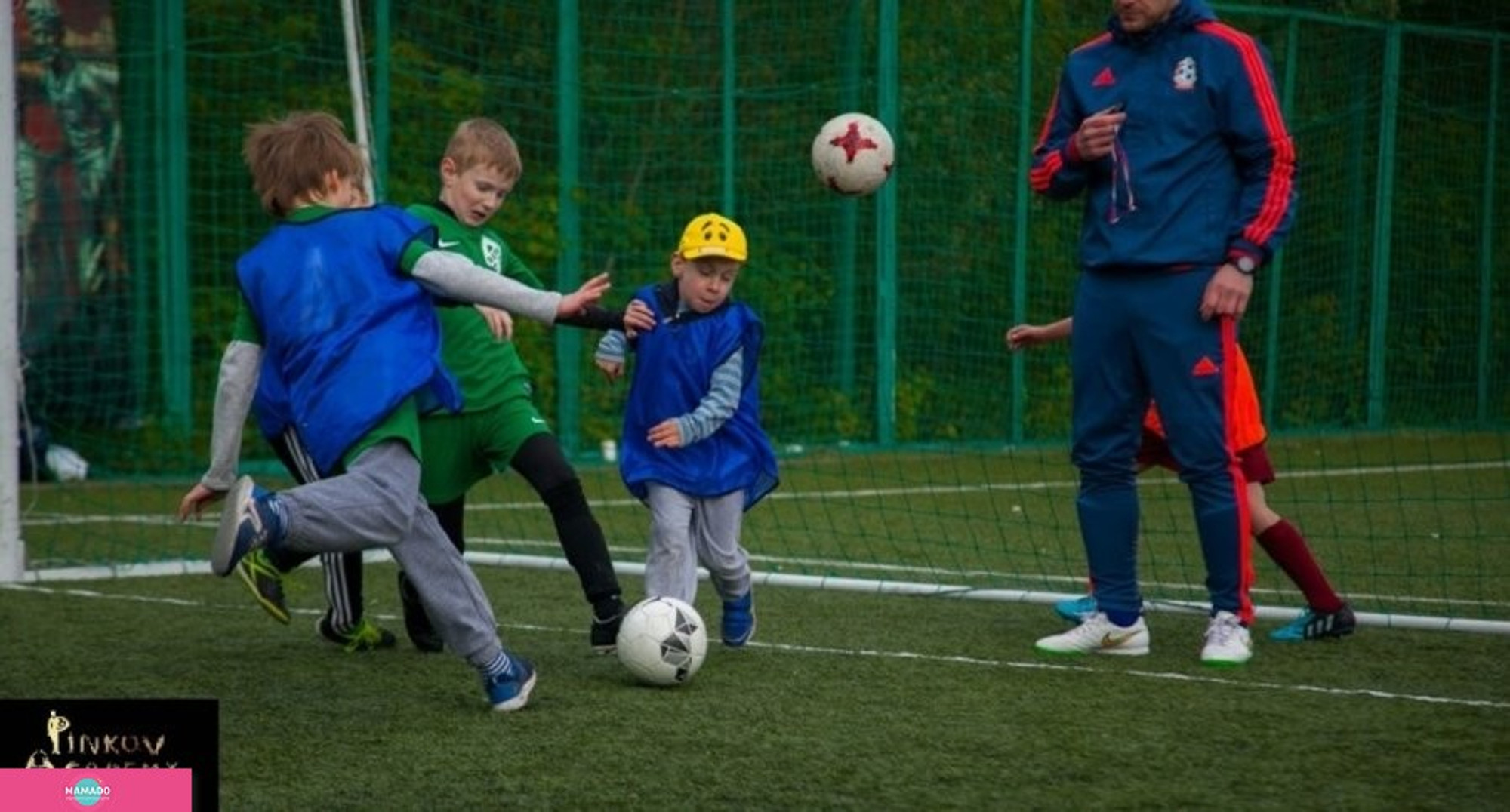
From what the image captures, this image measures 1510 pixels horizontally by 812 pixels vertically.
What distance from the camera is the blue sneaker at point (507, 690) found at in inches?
223

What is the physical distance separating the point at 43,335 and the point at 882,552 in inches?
235

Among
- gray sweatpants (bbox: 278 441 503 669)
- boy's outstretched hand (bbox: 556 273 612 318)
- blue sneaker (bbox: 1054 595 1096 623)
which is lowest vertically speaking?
blue sneaker (bbox: 1054 595 1096 623)

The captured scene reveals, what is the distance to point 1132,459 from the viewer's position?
261 inches

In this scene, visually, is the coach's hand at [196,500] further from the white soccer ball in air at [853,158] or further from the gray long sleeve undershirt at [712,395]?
the white soccer ball in air at [853,158]

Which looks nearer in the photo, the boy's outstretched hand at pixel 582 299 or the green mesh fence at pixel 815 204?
the boy's outstretched hand at pixel 582 299

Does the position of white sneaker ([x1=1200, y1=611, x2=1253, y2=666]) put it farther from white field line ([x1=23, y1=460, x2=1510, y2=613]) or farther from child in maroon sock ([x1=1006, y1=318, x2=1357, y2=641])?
white field line ([x1=23, y1=460, x2=1510, y2=613])

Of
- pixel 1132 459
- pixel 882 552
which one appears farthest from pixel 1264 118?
pixel 882 552

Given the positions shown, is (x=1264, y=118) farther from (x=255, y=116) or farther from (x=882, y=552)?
(x=255, y=116)

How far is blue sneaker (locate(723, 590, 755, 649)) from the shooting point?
6848 mm

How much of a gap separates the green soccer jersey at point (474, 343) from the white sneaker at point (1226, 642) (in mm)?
2058

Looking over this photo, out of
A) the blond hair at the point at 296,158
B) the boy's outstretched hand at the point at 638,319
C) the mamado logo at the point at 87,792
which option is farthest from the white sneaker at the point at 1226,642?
the mamado logo at the point at 87,792

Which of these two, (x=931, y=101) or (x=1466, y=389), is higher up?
(x=931, y=101)

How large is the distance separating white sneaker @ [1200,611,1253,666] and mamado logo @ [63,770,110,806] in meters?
3.30

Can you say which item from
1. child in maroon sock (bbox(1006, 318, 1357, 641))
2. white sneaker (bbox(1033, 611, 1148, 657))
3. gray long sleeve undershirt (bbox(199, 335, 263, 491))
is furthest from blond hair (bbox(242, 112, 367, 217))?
white sneaker (bbox(1033, 611, 1148, 657))
